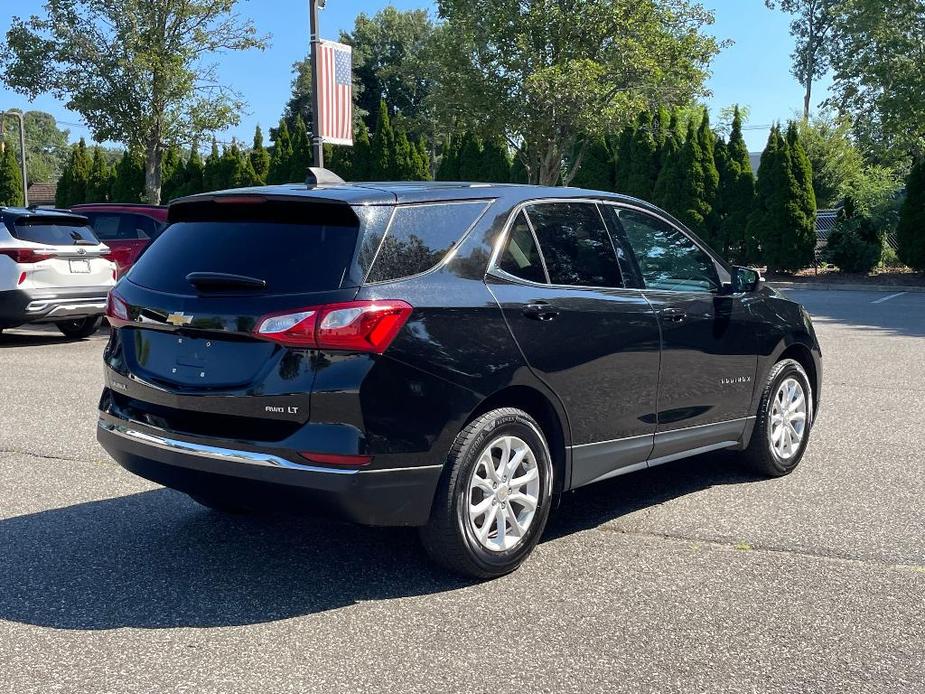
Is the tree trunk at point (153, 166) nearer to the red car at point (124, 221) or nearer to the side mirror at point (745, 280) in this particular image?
the red car at point (124, 221)

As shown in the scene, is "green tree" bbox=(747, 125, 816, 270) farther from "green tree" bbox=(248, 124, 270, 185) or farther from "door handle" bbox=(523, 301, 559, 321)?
"door handle" bbox=(523, 301, 559, 321)

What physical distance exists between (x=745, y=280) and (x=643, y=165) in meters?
24.3

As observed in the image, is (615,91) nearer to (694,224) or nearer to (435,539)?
(694,224)

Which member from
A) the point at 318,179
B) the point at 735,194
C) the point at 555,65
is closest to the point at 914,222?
the point at 735,194

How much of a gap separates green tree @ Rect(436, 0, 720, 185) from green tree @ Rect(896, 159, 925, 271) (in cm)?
903

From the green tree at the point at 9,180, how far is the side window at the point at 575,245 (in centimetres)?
4405

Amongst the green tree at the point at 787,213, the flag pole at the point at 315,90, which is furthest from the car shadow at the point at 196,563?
the green tree at the point at 787,213

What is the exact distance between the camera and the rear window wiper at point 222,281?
4176 mm

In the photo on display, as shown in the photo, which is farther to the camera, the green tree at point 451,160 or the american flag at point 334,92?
the green tree at point 451,160

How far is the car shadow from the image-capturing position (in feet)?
13.4

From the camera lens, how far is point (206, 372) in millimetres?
4230

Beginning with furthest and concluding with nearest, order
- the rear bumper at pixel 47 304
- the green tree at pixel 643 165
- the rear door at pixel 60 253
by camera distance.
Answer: the green tree at pixel 643 165, the rear door at pixel 60 253, the rear bumper at pixel 47 304

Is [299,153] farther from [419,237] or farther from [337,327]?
[337,327]

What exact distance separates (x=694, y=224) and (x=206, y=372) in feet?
81.4
